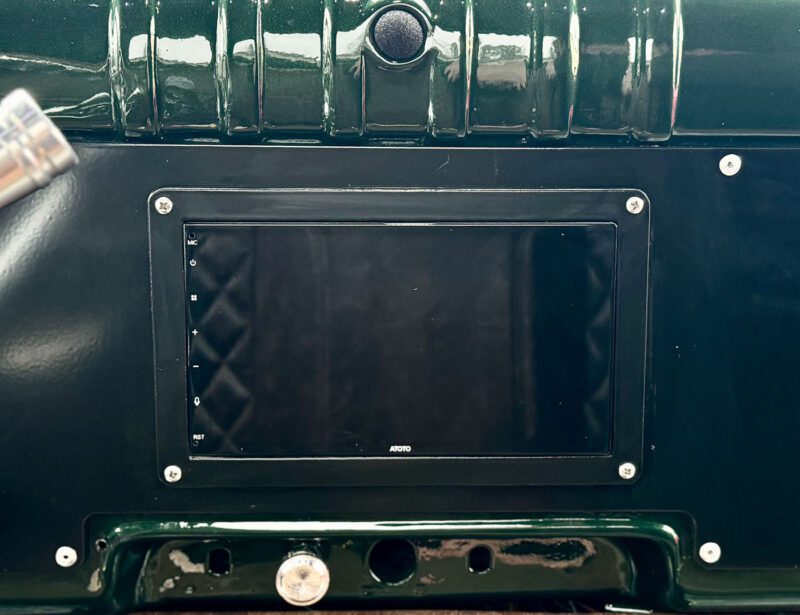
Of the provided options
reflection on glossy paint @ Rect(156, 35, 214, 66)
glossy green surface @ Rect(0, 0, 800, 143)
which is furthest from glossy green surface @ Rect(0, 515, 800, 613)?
reflection on glossy paint @ Rect(156, 35, 214, 66)

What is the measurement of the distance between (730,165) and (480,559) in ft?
3.06

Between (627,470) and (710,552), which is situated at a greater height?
(627,470)

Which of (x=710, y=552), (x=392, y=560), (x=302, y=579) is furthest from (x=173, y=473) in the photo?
(x=710, y=552)

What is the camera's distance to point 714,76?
4.96 ft

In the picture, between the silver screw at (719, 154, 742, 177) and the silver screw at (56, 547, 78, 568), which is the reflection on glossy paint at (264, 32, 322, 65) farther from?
the silver screw at (56, 547, 78, 568)

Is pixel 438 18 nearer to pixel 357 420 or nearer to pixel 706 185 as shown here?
pixel 706 185

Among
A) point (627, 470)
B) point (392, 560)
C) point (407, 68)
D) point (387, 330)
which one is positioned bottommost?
point (392, 560)

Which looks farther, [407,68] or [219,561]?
[219,561]

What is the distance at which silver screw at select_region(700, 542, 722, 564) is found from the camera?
1.63 metres

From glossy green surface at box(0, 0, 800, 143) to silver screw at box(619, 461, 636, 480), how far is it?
0.65 m

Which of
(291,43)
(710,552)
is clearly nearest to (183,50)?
(291,43)

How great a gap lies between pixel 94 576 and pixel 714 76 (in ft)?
5.05

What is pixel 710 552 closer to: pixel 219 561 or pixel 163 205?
pixel 219 561

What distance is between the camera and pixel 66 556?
160cm
